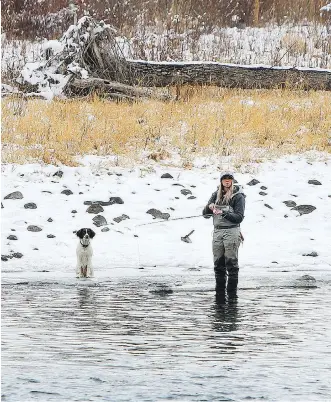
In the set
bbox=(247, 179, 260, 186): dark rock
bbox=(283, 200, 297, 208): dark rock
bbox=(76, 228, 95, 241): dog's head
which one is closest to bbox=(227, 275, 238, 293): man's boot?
bbox=(76, 228, 95, 241): dog's head

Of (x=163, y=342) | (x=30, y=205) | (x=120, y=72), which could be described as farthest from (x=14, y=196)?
(x=163, y=342)

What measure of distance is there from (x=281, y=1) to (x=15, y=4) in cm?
931

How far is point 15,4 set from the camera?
30.0 meters

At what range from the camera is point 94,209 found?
1622 cm

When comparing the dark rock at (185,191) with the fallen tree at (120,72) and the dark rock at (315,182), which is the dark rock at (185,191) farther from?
the fallen tree at (120,72)

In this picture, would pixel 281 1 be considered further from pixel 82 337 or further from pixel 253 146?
pixel 82 337

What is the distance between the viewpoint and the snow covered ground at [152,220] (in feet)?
46.1

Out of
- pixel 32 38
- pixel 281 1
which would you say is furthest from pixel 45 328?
pixel 281 1

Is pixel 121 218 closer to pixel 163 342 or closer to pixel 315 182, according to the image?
pixel 315 182

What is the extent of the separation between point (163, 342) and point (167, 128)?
41.4 feet

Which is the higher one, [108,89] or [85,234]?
A: [108,89]

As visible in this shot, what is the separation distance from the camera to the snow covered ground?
14.1 m

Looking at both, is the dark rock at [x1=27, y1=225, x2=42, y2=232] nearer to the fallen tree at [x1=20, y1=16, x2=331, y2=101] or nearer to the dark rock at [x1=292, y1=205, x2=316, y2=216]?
the dark rock at [x1=292, y1=205, x2=316, y2=216]

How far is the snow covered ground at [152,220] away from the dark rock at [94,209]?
0.08m
